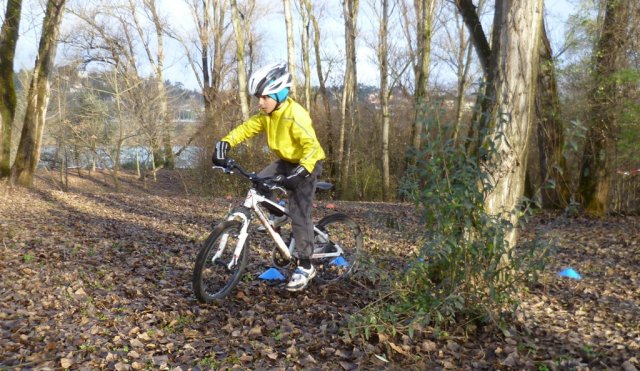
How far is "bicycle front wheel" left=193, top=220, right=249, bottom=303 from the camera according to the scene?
4.42 meters

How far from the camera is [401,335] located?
3.82m

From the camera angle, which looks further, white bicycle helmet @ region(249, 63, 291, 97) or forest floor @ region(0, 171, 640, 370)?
white bicycle helmet @ region(249, 63, 291, 97)

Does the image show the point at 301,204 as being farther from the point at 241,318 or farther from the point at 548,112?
the point at 548,112

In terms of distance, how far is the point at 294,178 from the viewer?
4539 mm

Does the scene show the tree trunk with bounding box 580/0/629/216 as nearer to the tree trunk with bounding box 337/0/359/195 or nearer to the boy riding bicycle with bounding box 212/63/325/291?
the boy riding bicycle with bounding box 212/63/325/291

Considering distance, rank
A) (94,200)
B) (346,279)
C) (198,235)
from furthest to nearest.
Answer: (94,200)
(198,235)
(346,279)

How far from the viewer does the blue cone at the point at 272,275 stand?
215 inches

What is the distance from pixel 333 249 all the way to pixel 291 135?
4.66 feet

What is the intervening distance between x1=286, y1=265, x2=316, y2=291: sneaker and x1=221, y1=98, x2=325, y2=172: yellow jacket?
3.35 feet

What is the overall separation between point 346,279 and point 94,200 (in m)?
8.45

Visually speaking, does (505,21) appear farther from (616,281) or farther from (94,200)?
(94,200)

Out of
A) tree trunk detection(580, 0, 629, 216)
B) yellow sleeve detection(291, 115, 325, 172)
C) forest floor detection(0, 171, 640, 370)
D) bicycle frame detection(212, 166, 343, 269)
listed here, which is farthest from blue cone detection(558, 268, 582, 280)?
tree trunk detection(580, 0, 629, 216)

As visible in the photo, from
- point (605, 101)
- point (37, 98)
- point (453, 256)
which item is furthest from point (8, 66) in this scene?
point (605, 101)

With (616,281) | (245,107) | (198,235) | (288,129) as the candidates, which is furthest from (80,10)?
(616,281)
